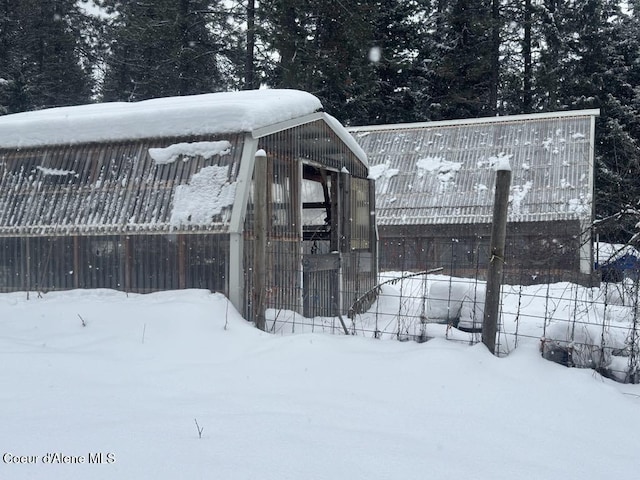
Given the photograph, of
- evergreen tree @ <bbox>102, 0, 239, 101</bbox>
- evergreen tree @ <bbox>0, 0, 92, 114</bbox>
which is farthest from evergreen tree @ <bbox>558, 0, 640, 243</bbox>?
evergreen tree @ <bbox>0, 0, 92, 114</bbox>

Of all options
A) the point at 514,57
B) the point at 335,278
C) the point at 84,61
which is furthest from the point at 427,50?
the point at 335,278

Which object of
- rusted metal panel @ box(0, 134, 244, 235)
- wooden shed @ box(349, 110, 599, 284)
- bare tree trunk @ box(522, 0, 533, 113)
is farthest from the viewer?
bare tree trunk @ box(522, 0, 533, 113)

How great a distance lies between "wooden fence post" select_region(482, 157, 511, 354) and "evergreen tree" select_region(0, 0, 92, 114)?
91.2 ft

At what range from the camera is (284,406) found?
5.21 m

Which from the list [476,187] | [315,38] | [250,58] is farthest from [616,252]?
[250,58]

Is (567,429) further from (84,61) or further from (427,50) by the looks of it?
Result: (84,61)

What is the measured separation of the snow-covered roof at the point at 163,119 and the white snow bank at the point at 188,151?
178 mm

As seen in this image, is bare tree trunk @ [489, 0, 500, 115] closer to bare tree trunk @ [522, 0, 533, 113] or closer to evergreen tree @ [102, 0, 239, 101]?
bare tree trunk @ [522, 0, 533, 113]

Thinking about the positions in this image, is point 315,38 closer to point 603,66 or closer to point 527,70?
point 527,70

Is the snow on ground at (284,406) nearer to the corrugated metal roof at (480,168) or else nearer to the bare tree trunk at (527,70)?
the corrugated metal roof at (480,168)

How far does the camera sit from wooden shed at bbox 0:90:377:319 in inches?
340

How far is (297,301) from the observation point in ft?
32.0

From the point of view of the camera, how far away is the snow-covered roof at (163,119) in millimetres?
9172

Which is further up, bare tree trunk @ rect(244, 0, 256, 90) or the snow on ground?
bare tree trunk @ rect(244, 0, 256, 90)
